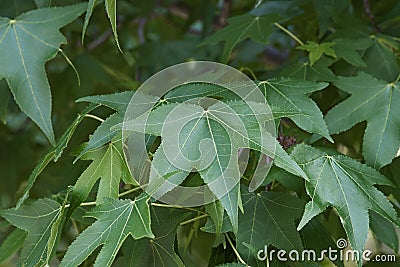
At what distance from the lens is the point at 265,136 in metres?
0.62

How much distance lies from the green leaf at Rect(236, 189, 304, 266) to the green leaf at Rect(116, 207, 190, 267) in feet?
0.22

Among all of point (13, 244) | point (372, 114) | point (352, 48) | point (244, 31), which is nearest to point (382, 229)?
point (372, 114)

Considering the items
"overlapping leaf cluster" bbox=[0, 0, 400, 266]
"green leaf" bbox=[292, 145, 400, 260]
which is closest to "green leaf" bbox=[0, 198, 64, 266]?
"overlapping leaf cluster" bbox=[0, 0, 400, 266]

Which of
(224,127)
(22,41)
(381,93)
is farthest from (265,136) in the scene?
(22,41)

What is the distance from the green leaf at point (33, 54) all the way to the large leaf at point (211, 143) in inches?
7.4

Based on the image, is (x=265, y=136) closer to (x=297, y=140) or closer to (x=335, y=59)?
(x=297, y=140)

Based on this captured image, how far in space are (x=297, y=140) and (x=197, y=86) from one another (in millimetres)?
167

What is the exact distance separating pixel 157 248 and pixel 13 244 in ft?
0.73

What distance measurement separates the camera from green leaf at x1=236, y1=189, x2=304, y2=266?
69 centimetres

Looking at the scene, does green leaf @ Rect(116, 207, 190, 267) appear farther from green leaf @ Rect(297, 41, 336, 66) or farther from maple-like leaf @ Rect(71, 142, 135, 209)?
green leaf @ Rect(297, 41, 336, 66)

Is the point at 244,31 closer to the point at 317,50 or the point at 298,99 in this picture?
the point at 317,50

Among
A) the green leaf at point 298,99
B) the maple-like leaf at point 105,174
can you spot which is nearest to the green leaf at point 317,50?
the green leaf at point 298,99

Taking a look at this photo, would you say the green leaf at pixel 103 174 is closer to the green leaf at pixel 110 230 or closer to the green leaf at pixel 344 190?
the green leaf at pixel 110 230

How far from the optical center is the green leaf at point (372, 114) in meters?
0.77
